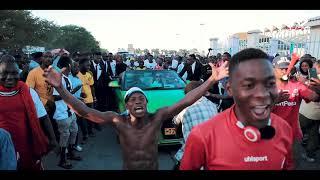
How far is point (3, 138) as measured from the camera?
125 inches

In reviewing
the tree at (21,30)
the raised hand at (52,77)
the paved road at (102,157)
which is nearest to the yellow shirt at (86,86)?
the paved road at (102,157)

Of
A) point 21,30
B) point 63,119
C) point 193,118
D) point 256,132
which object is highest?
point 21,30

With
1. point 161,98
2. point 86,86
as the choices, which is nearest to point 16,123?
point 161,98

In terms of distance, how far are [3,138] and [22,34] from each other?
4852cm

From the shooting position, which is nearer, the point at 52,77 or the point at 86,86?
the point at 52,77

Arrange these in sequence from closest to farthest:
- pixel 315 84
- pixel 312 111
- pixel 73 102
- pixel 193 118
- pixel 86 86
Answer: pixel 73 102 < pixel 193 118 < pixel 315 84 < pixel 312 111 < pixel 86 86

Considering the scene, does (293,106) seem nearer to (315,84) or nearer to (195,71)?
(315,84)

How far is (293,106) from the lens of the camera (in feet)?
16.9

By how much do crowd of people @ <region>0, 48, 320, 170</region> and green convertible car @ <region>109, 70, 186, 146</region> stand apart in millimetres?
802

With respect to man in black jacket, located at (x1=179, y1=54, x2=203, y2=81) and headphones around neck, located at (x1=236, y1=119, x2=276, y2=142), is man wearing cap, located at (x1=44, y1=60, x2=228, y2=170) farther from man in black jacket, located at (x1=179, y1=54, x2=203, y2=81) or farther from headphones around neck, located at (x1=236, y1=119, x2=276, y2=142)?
man in black jacket, located at (x1=179, y1=54, x2=203, y2=81)

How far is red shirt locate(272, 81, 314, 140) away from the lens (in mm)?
5070

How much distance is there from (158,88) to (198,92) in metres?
4.83

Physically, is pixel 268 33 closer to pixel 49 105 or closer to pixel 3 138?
pixel 49 105

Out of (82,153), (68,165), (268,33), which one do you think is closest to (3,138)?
(68,165)
